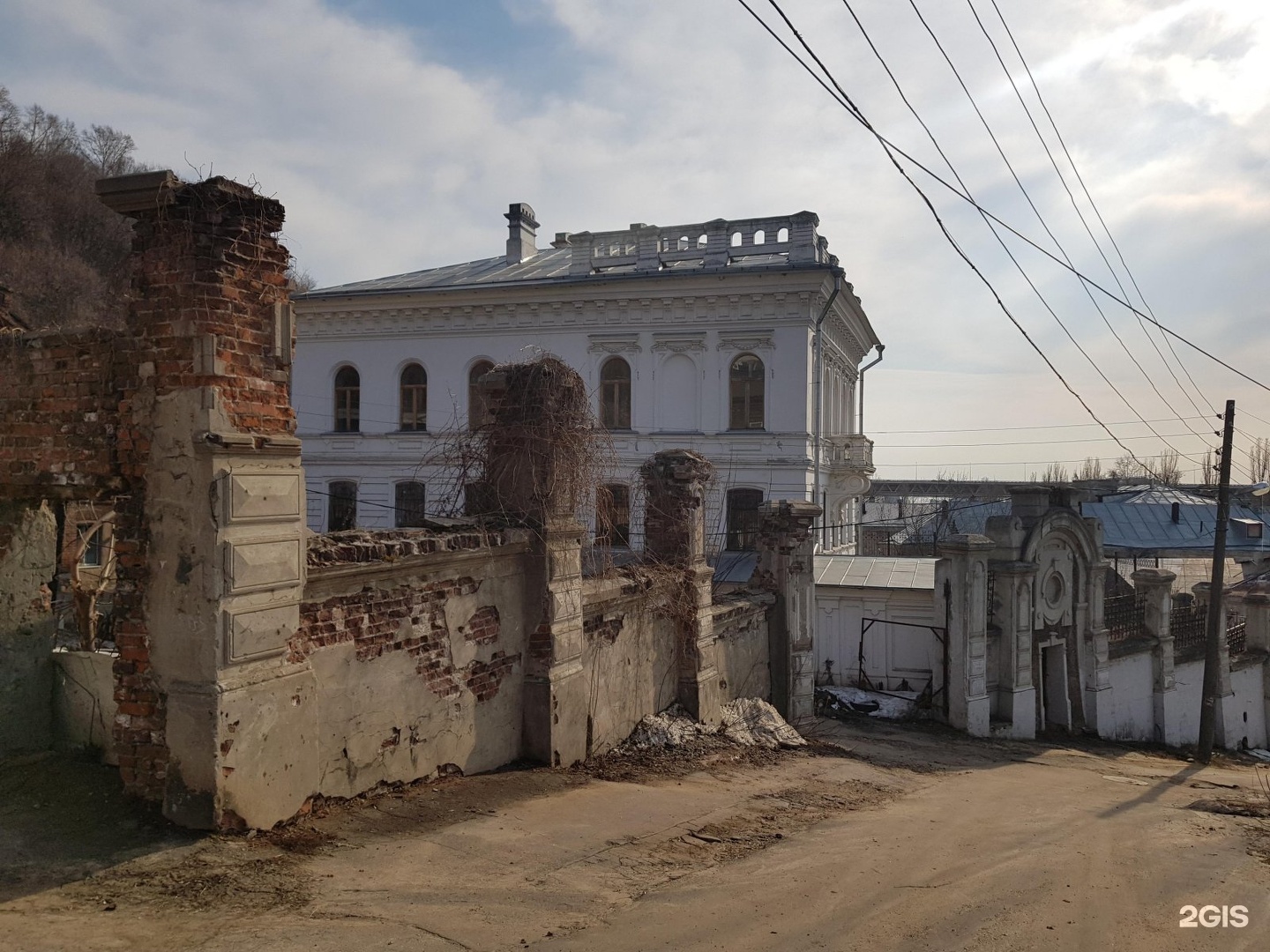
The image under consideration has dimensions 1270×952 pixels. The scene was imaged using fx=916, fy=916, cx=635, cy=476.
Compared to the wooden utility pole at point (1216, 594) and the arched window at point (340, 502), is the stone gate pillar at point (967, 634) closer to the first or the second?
the wooden utility pole at point (1216, 594)

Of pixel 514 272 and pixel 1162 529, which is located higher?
pixel 514 272

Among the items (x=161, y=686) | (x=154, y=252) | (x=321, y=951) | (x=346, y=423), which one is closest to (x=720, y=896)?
(x=321, y=951)

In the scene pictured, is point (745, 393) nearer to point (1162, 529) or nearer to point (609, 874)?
point (609, 874)

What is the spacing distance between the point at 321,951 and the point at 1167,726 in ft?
68.6

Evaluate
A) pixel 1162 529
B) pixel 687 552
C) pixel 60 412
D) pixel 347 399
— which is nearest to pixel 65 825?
pixel 60 412

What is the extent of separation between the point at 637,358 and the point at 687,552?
514 inches

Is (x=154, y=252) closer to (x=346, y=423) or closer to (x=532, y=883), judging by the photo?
(x=532, y=883)

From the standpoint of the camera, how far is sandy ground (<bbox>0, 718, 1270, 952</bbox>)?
15.8ft

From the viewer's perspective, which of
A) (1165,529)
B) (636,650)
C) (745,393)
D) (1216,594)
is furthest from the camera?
(1165,529)

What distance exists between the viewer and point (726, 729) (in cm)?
1176

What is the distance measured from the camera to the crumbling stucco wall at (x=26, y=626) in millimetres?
6836

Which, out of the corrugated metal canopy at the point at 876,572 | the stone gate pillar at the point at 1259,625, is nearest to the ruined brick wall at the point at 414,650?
the corrugated metal canopy at the point at 876,572

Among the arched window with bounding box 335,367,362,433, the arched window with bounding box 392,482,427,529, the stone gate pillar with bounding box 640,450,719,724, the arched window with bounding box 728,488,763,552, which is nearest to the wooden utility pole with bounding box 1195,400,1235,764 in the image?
the arched window with bounding box 728,488,763,552

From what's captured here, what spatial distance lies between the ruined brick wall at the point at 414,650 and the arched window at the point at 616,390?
16.0 metres
